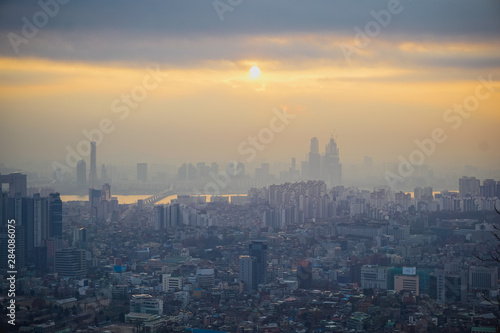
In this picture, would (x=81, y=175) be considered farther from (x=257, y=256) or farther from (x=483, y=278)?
(x=483, y=278)

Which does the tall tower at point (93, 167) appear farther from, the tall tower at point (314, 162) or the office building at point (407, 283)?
the office building at point (407, 283)

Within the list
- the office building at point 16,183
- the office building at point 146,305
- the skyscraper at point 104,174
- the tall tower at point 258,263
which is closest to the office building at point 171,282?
the tall tower at point 258,263

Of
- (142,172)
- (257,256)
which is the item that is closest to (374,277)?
(257,256)

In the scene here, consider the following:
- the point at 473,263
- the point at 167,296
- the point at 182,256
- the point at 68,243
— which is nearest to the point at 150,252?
the point at 182,256

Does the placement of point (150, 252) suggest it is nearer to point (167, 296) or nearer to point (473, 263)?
point (167, 296)

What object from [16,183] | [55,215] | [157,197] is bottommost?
[55,215]

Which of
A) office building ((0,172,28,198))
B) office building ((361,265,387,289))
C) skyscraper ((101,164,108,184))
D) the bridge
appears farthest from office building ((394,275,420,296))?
the bridge

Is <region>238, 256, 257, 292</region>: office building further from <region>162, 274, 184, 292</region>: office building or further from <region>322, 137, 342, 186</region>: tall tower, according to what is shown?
<region>322, 137, 342, 186</region>: tall tower
